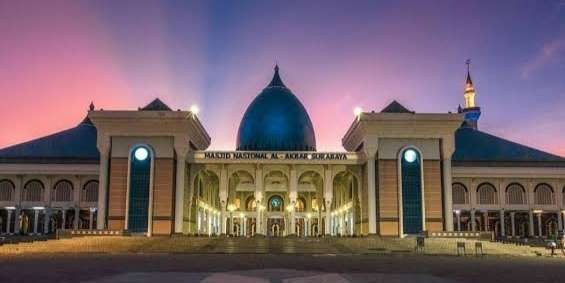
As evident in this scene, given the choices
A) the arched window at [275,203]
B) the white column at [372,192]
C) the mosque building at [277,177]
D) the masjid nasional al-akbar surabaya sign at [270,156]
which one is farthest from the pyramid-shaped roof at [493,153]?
the arched window at [275,203]

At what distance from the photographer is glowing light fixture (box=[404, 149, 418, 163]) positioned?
2576 inches

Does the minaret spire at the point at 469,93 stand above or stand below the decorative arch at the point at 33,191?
above

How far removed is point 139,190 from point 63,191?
19907 millimetres

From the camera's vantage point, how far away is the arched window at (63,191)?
258ft

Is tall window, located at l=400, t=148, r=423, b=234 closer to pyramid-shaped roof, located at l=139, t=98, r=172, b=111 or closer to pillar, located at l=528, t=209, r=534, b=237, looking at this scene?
pillar, located at l=528, t=209, r=534, b=237

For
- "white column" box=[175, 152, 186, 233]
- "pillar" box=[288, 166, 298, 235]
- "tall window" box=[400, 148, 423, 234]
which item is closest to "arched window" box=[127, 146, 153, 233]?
"white column" box=[175, 152, 186, 233]

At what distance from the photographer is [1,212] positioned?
82500 millimetres

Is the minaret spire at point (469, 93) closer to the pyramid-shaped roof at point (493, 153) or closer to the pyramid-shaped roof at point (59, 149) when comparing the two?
the pyramid-shaped roof at point (493, 153)

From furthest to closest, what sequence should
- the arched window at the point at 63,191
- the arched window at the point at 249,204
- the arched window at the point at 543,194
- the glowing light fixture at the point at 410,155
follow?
Answer: the arched window at the point at 249,204, the arched window at the point at 63,191, the arched window at the point at 543,194, the glowing light fixture at the point at 410,155

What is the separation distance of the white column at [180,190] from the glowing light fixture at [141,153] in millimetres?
3440

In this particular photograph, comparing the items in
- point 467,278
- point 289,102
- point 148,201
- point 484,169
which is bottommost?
point 467,278

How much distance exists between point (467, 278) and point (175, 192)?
4679 cm

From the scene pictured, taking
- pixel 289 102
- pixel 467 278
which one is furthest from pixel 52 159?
pixel 467 278

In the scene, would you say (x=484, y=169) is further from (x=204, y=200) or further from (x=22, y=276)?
(x=22, y=276)
